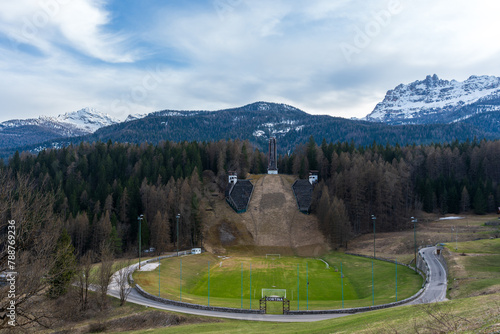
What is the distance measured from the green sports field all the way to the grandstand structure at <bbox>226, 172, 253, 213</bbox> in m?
24.3

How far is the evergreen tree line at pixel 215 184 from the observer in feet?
262

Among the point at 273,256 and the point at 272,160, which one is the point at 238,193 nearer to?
the point at 272,160

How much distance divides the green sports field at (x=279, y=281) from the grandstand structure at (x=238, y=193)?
79.6ft

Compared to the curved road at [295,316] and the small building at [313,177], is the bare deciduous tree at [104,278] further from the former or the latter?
the small building at [313,177]

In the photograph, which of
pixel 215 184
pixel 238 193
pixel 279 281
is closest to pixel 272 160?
pixel 215 184

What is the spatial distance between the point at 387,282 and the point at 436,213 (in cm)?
5510

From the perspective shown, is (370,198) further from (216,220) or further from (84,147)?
(84,147)

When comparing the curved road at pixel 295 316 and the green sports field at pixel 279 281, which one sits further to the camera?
the green sports field at pixel 279 281

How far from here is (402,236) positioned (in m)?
75.6

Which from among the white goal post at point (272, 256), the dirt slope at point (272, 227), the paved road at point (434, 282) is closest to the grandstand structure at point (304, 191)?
the dirt slope at point (272, 227)

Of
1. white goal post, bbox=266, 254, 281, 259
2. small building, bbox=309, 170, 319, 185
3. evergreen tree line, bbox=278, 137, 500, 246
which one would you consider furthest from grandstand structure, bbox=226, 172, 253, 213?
white goal post, bbox=266, 254, 281, 259

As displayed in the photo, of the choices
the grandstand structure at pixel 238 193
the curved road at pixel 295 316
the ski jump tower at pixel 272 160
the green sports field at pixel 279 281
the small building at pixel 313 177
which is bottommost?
the green sports field at pixel 279 281

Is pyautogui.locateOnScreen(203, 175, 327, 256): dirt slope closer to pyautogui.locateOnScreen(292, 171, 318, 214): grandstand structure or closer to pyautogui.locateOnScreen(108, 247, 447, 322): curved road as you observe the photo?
pyautogui.locateOnScreen(292, 171, 318, 214): grandstand structure

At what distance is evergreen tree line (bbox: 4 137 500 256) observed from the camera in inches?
3145
